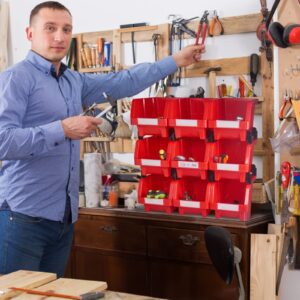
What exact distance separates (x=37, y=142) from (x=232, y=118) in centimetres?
117

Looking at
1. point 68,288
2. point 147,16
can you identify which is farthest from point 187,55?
point 68,288

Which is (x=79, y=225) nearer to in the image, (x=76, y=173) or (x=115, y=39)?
(x=76, y=173)

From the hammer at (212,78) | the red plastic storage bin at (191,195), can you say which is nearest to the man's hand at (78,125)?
the red plastic storage bin at (191,195)

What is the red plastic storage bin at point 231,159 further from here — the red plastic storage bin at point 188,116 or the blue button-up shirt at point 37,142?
the blue button-up shirt at point 37,142

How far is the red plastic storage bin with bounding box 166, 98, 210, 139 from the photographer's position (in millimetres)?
2682

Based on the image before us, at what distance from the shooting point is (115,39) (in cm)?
338

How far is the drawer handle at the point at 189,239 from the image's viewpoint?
8.85ft

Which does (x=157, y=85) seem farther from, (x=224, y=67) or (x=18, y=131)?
(x=18, y=131)

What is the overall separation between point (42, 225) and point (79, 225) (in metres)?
0.85

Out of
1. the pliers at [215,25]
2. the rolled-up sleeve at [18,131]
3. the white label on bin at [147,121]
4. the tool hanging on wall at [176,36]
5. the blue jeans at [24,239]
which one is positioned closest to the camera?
the rolled-up sleeve at [18,131]

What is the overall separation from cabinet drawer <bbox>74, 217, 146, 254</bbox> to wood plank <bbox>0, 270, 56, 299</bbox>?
3.81 ft

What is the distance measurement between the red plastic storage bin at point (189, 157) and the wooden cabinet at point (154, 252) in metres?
0.24

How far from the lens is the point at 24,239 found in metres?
2.17

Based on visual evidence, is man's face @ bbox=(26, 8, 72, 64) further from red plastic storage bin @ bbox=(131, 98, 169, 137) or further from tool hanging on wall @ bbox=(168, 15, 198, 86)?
tool hanging on wall @ bbox=(168, 15, 198, 86)
